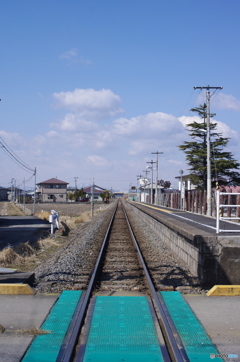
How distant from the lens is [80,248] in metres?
15.9

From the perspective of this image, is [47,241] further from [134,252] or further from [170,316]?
[170,316]

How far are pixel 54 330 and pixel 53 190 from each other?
121646 mm

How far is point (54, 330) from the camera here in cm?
575

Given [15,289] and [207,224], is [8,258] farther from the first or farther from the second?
[207,224]

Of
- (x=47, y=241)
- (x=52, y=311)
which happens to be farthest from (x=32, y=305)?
(x=47, y=241)

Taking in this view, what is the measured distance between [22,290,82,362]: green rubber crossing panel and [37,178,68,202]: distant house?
11874 centimetres

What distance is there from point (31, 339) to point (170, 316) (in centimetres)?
210

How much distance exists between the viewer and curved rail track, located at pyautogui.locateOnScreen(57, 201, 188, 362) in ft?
16.3

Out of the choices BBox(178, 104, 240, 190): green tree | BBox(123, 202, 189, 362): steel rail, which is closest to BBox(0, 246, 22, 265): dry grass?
BBox(123, 202, 189, 362): steel rail

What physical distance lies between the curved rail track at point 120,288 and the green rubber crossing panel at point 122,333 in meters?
0.14

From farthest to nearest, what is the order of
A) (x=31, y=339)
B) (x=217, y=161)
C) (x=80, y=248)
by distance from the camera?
1. (x=217, y=161)
2. (x=80, y=248)
3. (x=31, y=339)

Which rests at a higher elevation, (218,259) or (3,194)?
(3,194)

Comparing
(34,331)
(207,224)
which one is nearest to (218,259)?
(34,331)

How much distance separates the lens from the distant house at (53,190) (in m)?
125
